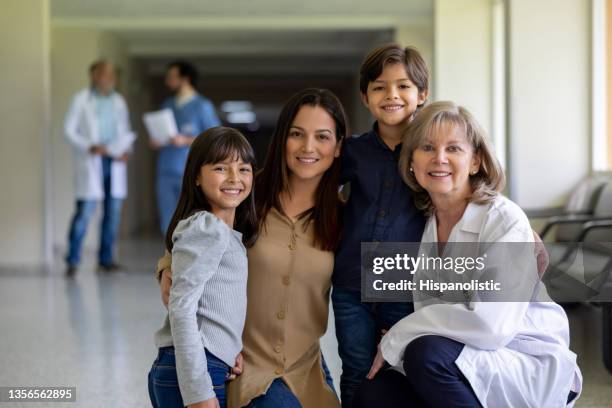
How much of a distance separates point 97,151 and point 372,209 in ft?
15.6

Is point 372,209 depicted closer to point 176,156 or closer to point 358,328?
point 358,328

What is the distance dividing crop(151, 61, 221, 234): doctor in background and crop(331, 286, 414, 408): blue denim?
4261 millimetres

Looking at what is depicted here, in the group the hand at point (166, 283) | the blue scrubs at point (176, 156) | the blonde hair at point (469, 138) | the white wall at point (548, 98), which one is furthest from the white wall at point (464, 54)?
the hand at point (166, 283)

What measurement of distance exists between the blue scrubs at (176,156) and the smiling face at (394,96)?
4307mm

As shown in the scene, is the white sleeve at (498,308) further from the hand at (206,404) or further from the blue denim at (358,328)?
the hand at (206,404)

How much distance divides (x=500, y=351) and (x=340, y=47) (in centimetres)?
974

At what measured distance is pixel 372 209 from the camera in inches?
85.8

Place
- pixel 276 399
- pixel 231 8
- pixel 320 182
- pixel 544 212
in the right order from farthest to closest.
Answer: pixel 231 8 < pixel 544 212 < pixel 320 182 < pixel 276 399

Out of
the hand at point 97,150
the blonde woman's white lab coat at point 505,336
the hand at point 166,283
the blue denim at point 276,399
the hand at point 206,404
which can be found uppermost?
the hand at point 97,150

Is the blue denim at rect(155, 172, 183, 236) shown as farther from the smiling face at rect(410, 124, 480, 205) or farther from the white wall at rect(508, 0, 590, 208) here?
the smiling face at rect(410, 124, 480, 205)

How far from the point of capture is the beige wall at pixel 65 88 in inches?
352

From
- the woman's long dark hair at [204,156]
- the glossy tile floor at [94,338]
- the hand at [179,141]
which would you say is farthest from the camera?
the hand at [179,141]

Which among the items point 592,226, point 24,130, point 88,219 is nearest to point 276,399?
point 592,226

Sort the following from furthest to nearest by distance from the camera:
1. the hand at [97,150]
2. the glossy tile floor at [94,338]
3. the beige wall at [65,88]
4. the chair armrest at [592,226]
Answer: the beige wall at [65,88], the hand at [97,150], the chair armrest at [592,226], the glossy tile floor at [94,338]
